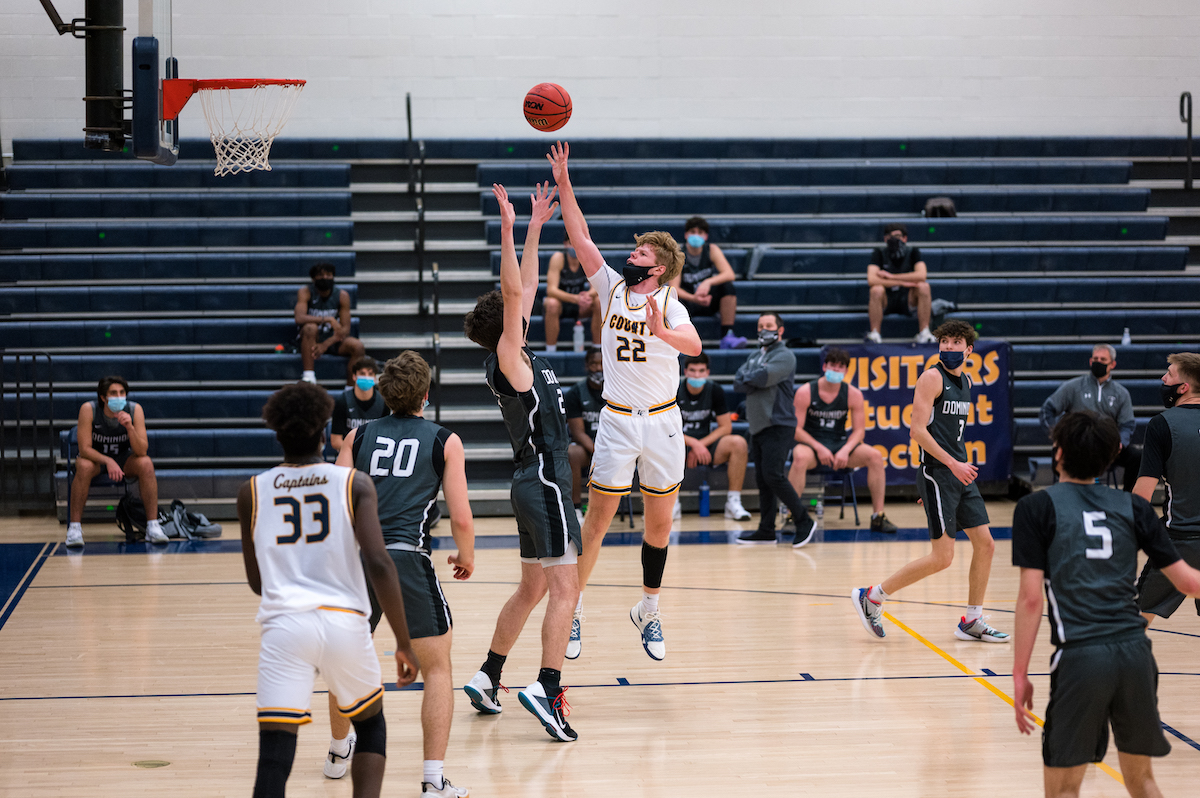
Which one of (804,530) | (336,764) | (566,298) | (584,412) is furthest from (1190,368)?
(566,298)

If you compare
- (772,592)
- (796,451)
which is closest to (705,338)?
(796,451)

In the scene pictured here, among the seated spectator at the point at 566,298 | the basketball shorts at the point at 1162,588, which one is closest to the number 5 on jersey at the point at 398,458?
the basketball shorts at the point at 1162,588

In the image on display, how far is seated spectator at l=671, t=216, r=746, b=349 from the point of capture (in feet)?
36.3

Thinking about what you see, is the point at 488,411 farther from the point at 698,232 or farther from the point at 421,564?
the point at 421,564

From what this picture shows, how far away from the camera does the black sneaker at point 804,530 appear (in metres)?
9.00

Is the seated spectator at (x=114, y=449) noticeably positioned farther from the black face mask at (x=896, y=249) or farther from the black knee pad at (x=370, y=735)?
the black face mask at (x=896, y=249)

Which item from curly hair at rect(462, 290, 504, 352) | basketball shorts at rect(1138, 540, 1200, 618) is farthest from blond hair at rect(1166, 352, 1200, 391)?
curly hair at rect(462, 290, 504, 352)

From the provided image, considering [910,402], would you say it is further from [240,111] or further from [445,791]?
[445,791]

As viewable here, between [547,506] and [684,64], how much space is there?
34.8 ft

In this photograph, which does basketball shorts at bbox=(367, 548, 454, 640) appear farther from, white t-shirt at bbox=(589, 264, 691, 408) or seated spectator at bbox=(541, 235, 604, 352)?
seated spectator at bbox=(541, 235, 604, 352)

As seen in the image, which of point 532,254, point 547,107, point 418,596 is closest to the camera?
point 418,596

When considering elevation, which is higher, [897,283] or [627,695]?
[897,283]

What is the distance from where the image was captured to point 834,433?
9.71 metres

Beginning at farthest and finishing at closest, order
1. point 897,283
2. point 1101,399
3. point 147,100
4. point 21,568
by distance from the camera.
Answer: point 897,283 → point 1101,399 → point 21,568 → point 147,100
